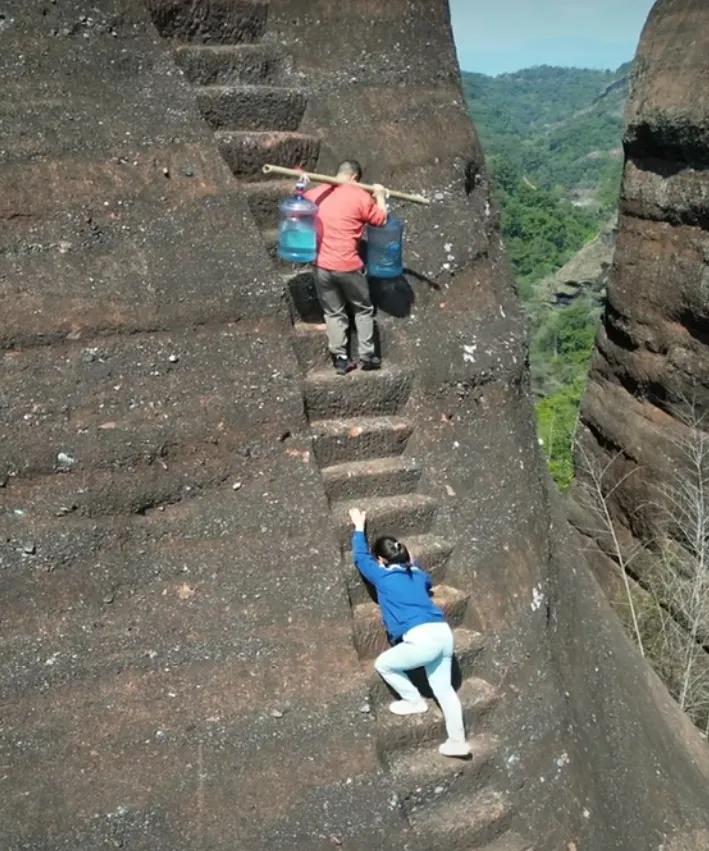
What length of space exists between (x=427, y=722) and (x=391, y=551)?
2.67ft

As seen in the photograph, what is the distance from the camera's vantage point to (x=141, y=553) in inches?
171

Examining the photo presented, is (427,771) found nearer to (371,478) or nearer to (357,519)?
(357,519)

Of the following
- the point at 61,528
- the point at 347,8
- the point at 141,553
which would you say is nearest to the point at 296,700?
the point at 141,553

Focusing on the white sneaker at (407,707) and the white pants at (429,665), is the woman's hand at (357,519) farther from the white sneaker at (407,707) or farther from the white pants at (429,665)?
the white sneaker at (407,707)

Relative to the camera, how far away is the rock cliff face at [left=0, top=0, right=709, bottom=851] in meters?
4.21

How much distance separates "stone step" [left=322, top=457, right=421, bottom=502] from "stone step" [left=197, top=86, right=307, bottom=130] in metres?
1.73

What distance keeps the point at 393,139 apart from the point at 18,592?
2.88 metres

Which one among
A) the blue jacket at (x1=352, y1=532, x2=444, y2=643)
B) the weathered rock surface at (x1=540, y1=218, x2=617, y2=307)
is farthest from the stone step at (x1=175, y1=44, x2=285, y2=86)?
the weathered rock surface at (x1=540, y1=218, x2=617, y2=307)

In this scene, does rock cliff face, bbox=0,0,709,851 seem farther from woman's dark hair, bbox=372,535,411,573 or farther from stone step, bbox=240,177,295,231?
woman's dark hair, bbox=372,535,411,573

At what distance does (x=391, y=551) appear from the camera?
4637mm

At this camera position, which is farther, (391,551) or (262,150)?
(262,150)

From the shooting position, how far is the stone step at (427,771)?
461 cm

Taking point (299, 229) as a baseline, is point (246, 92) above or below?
above

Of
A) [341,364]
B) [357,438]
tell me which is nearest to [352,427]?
[357,438]
